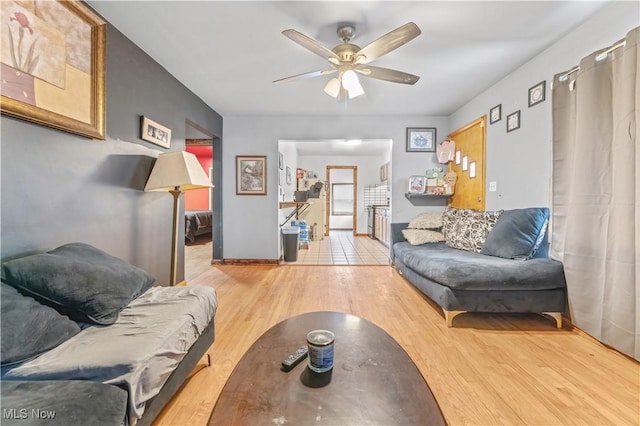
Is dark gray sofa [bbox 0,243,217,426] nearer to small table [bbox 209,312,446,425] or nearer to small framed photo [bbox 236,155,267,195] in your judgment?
small table [bbox 209,312,446,425]

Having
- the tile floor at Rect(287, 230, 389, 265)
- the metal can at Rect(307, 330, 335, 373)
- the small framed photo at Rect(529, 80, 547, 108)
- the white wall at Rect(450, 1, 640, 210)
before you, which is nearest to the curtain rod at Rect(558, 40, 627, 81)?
the white wall at Rect(450, 1, 640, 210)

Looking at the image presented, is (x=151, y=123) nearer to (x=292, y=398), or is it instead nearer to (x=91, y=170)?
(x=91, y=170)

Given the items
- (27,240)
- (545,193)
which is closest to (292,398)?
(27,240)

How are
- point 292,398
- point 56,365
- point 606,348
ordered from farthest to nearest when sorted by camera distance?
point 606,348, point 56,365, point 292,398

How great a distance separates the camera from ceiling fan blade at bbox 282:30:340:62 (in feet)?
5.86

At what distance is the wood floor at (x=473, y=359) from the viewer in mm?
1335

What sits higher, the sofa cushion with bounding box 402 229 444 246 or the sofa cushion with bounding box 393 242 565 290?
the sofa cushion with bounding box 402 229 444 246

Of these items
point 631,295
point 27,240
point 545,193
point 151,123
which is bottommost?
point 631,295

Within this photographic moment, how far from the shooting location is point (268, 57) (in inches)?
100

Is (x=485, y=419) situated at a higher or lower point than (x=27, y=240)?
lower

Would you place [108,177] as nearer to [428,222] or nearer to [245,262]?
[245,262]

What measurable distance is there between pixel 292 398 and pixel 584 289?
2358mm

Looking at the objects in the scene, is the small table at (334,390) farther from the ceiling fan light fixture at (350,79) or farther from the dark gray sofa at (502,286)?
the ceiling fan light fixture at (350,79)

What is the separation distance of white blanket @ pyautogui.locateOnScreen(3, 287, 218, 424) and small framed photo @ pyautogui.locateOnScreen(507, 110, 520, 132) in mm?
3448
